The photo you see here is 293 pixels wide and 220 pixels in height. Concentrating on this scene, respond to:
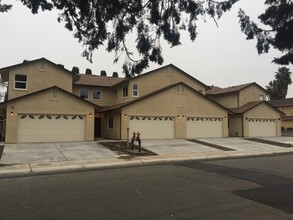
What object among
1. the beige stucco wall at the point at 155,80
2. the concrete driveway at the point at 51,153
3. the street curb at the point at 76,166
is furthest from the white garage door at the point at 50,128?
the street curb at the point at 76,166

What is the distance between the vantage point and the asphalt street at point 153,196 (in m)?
7.05

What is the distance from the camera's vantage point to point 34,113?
1024 inches

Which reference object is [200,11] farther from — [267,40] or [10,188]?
[10,188]

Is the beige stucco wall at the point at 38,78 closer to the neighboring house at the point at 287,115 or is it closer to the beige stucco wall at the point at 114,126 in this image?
the beige stucco wall at the point at 114,126

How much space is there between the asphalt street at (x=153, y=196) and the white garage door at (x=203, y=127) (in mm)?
19228

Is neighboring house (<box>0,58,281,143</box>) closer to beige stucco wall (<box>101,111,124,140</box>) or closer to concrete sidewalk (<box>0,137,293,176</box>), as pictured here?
beige stucco wall (<box>101,111,124,140</box>)

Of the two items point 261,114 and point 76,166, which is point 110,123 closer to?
point 76,166

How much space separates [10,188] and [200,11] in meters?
7.84

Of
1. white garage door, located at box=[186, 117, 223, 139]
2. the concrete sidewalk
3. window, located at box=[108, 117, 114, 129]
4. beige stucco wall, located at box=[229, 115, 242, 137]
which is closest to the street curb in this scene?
the concrete sidewalk

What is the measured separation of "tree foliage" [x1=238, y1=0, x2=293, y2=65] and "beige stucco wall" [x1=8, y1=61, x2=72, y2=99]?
82.9 feet

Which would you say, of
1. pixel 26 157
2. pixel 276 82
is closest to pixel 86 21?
pixel 26 157

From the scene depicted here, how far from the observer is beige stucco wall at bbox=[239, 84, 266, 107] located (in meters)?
38.8

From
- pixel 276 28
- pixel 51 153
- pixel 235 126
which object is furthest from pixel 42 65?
pixel 276 28

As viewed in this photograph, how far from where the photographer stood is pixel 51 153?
803 inches
